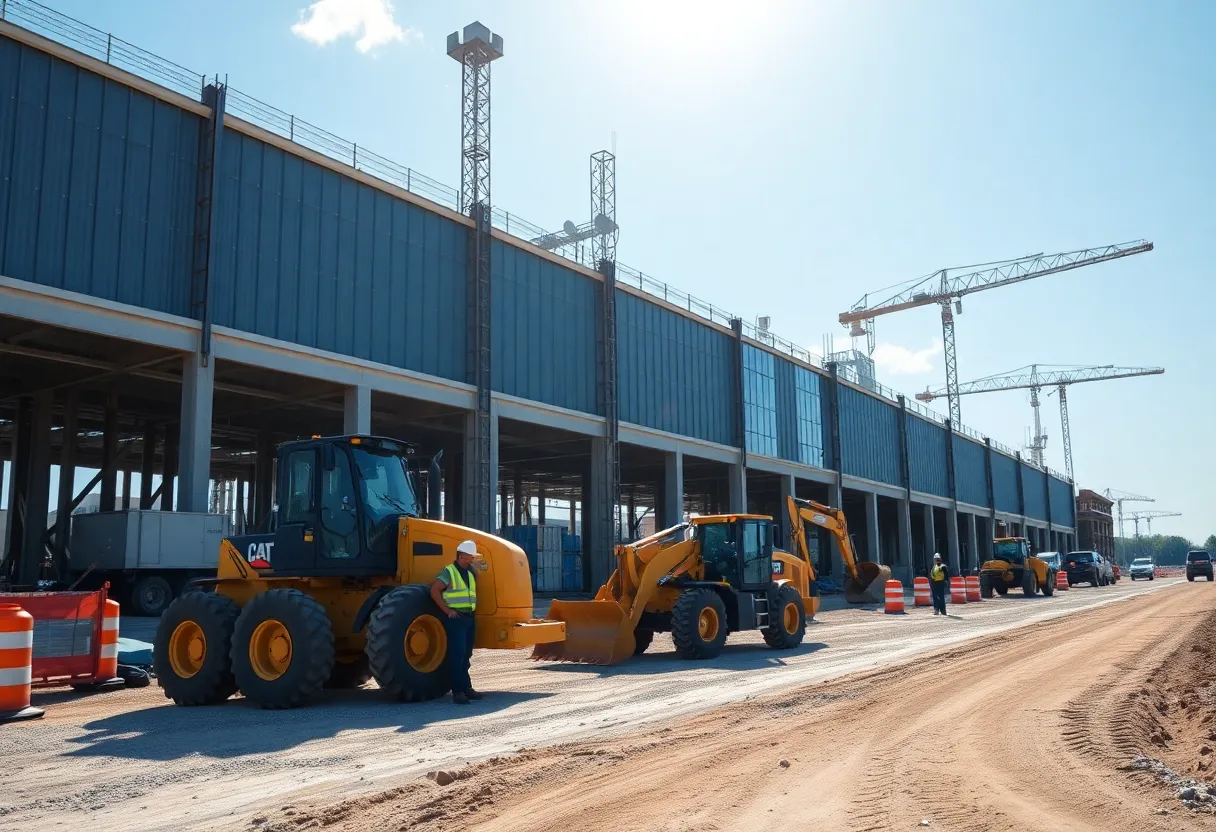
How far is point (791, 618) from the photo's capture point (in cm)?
1827

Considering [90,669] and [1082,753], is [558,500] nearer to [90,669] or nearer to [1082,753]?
[90,669]

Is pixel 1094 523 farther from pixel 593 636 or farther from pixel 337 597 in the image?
pixel 337 597

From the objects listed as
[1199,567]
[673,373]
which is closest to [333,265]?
[673,373]

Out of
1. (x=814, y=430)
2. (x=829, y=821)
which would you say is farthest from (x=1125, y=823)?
(x=814, y=430)

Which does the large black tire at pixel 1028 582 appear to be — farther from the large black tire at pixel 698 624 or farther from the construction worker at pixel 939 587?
the large black tire at pixel 698 624

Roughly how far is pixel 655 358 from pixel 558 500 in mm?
38715

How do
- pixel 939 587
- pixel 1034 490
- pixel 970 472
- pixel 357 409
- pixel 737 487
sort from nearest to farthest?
pixel 357 409 → pixel 939 587 → pixel 737 487 → pixel 970 472 → pixel 1034 490

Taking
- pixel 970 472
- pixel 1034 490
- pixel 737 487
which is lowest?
pixel 737 487

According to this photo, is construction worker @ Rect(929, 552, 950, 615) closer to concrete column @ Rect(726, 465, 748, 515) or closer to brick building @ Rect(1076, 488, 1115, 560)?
concrete column @ Rect(726, 465, 748, 515)

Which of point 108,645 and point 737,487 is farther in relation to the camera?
point 737,487

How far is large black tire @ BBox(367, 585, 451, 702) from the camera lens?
34.7 feet

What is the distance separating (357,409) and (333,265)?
385cm

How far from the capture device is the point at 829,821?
567 cm

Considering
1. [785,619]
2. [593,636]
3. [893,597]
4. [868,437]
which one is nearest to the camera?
[593,636]
